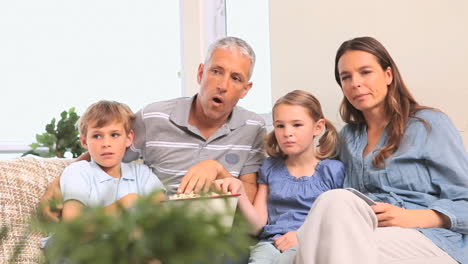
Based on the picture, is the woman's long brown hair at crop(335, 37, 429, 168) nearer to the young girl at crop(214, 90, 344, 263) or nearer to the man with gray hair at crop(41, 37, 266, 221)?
the young girl at crop(214, 90, 344, 263)

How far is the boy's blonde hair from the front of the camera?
1.80m

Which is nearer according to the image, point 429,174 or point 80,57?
point 429,174

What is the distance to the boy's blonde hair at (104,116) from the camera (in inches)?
71.0

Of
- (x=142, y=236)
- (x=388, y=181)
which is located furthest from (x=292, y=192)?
→ (x=142, y=236)

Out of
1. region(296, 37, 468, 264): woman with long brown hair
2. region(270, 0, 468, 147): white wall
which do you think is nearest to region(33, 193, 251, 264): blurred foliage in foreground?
region(296, 37, 468, 264): woman with long brown hair

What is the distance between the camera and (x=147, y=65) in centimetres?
381

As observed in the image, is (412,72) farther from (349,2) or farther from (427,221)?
(427,221)

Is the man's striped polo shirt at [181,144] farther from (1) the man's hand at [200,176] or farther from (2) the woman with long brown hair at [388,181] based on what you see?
(2) the woman with long brown hair at [388,181]

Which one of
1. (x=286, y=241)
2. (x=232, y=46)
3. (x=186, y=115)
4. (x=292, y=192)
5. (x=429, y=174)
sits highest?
(x=232, y=46)

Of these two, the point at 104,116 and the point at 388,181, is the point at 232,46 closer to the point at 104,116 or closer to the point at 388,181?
the point at 104,116

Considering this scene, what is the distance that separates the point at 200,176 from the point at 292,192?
1.41 feet

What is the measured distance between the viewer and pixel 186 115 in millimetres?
1971

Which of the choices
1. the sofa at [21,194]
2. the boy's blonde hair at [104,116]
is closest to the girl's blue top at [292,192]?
the boy's blonde hair at [104,116]

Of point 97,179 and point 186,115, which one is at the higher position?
point 186,115
